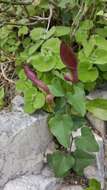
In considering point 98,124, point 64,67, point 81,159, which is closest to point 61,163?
point 81,159

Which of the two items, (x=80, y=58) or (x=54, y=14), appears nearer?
(x=80, y=58)

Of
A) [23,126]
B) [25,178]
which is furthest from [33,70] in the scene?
[25,178]

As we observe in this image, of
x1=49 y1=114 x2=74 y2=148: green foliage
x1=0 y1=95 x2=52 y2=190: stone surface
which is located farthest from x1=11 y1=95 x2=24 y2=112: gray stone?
x1=49 y1=114 x2=74 y2=148: green foliage

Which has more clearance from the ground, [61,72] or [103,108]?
[61,72]

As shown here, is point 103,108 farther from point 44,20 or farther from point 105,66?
point 44,20

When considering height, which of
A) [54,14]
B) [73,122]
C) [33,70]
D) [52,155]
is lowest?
[52,155]

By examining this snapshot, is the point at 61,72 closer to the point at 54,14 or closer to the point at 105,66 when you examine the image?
→ the point at 105,66

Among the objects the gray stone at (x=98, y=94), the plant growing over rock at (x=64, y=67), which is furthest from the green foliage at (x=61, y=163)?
the gray stone at (x=98, y=94)
